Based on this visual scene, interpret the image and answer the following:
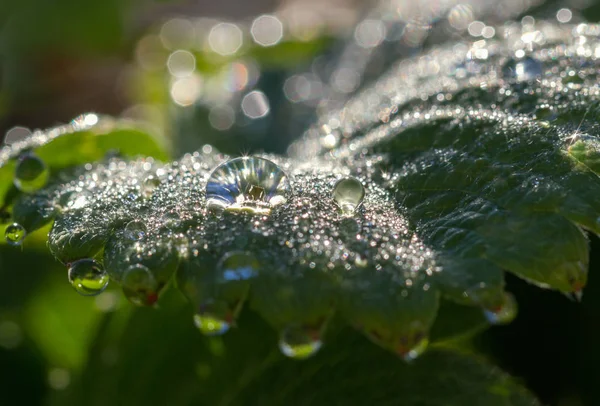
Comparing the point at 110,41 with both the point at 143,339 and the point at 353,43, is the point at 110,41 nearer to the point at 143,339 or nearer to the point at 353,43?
the point at 353,43

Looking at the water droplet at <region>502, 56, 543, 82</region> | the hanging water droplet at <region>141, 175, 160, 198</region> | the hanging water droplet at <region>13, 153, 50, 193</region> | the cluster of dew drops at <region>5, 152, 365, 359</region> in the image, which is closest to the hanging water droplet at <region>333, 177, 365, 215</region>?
the cluster of dew drops at <region>5, 152, 365, 359</region>

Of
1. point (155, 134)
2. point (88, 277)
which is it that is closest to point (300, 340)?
point (88, 277)

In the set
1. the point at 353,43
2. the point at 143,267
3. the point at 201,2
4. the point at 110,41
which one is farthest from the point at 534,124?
the point at 201,2

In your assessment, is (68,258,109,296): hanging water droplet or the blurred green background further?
the blurred green background

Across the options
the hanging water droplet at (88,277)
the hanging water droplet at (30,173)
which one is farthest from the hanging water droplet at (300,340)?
the hanging water droplet at (30,173)

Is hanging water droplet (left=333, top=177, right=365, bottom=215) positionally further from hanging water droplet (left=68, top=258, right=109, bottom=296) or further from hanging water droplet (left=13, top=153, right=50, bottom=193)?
hanging water droplet (left=13, top=153, right=50, bottom=193)

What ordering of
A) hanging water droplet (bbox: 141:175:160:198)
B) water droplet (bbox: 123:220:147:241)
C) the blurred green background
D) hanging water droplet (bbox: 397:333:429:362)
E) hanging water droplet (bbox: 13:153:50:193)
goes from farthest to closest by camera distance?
the blurred green background < hanging water droplet (bbox: 13:153:50:193) < hanging water droplet (bbox: 141:175:160:198) < water droplet (bbox: 123:220:147:241) < hanging water droplet (bbox: 397:333:429:362)
